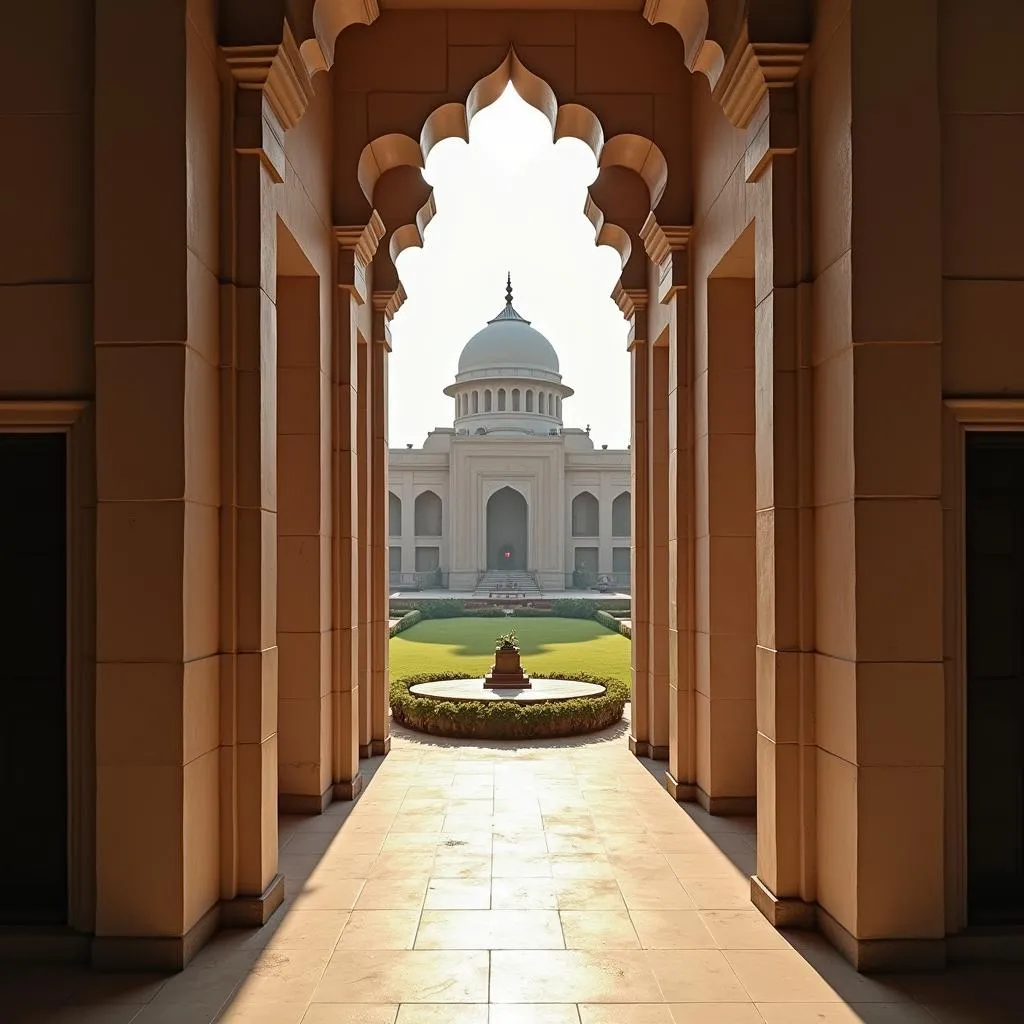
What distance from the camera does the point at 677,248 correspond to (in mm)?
8664

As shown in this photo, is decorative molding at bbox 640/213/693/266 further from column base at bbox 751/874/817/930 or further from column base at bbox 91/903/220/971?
column base at bbox 91/903/220/971

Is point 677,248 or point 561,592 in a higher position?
point 677,248

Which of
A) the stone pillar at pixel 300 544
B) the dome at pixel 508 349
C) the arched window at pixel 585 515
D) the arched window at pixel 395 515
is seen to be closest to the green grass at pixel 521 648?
the stone pillar at pixel 300 544

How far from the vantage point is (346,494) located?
8859mm

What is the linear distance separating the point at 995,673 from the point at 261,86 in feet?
18.4

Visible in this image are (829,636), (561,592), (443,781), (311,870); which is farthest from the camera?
(561,592)

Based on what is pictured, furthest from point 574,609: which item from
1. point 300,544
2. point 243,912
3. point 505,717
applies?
point 243,912

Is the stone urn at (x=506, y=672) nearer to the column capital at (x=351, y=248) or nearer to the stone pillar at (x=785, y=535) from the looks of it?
the column capital at (x=351, y=248)

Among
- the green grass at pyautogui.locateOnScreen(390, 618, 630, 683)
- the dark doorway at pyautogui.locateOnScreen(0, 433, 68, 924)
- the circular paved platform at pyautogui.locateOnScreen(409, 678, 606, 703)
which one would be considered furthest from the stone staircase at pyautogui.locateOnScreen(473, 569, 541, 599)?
the dark doorway at pyautogui.locateOnScreen(0, 433, 68, 924)

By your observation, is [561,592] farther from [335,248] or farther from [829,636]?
[829,636]

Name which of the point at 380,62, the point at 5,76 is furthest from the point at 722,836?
the point at 380,62

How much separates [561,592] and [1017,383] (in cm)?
3975

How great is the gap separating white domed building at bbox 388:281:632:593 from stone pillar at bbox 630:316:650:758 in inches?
1347

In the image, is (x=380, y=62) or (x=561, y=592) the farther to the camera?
(x=561, y=592)
